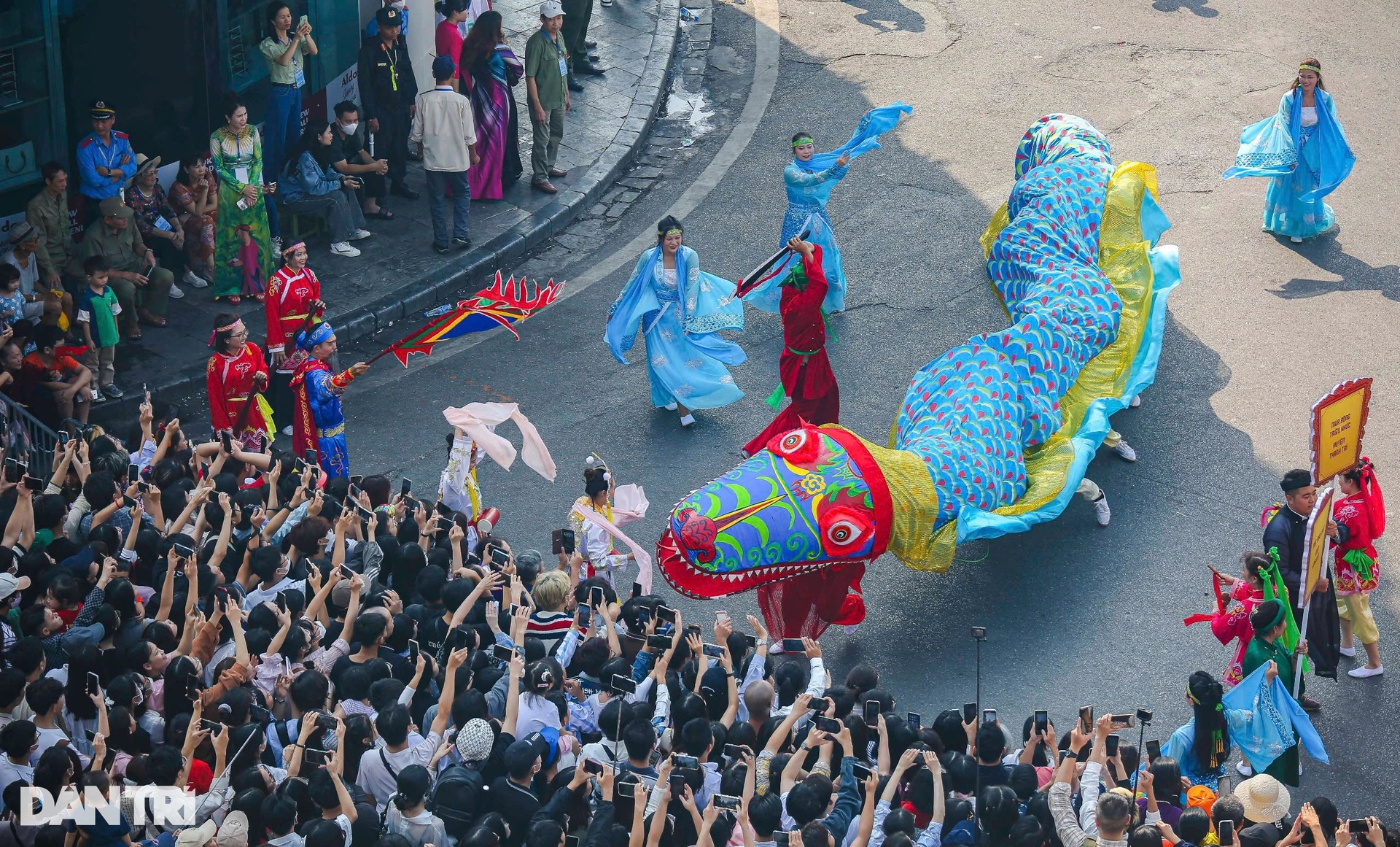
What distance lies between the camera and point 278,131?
12.4 meters

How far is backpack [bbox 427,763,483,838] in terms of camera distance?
6133 millimetres

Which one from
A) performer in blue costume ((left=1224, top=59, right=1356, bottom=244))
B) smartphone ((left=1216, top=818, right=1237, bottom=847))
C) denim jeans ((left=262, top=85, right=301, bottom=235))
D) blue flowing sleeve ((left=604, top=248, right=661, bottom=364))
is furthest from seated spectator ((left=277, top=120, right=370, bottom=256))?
smartphone ((left=1216, top=818, right=1237, bottom=847))

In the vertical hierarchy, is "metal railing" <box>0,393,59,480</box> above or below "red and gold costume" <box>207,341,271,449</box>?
below

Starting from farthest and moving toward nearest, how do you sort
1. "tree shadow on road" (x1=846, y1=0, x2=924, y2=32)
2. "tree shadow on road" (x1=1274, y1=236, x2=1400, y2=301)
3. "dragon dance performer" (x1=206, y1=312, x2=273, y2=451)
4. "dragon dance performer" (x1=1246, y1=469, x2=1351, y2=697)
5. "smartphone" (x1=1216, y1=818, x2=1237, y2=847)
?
"tree shadow on road" (x1=846, y1=0, x2=924, y2=32), "tree shadow on road" (x1=1274, y1=236, x2=1400, y2=301), "dragon dance performer" (x1=206, y1=312, x2=273, y2=451), "dragon dance performer" (x1=1246, y1=469, x2=1351, y2=697), "smartphone" (x1=1216, y1=818, x2=1237, y2=847)

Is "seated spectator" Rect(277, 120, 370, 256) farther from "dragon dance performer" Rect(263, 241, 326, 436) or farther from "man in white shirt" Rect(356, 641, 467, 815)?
"man in white shirt" Rect(356, 641, 467, 815)

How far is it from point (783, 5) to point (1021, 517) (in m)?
9.39

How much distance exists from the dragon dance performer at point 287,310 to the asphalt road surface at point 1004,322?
71cm

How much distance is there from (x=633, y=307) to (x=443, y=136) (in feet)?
8.72

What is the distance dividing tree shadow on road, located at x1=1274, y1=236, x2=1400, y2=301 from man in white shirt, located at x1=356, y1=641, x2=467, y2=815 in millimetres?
8400

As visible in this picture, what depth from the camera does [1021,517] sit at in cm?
897

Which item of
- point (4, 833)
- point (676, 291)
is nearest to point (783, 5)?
point (676, 291)

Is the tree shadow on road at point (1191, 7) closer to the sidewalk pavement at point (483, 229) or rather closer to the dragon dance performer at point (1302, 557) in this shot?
the sidewalk pavement at point (483, 229)

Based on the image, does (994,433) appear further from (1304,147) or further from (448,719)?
(1304,147)

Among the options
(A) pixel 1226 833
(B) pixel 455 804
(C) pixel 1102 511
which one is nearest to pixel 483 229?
(C) pixel 1102 511
